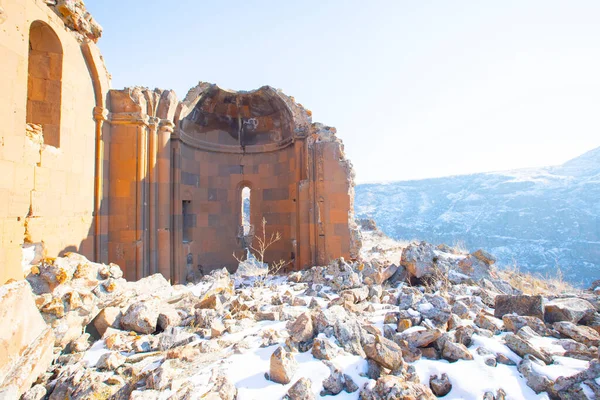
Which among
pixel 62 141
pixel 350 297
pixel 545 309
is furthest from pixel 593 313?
pixel 62 141

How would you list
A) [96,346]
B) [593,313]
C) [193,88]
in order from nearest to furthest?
[96,346] → [593,313] → [193,88]

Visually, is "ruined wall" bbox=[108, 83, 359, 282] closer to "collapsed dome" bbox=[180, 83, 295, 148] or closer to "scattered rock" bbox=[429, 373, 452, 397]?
"collapsed dome" bbox=[180, 83, 295, 148]

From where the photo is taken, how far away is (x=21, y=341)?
105 inches

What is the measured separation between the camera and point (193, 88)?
937 cm

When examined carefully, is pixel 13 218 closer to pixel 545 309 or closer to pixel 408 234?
pixel 545 309

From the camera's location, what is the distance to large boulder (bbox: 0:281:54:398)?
2.45 metres

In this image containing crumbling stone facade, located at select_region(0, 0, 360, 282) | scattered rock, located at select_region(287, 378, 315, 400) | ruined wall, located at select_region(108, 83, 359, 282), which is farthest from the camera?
ruined wall, located at select_region(108, 83, 359, 282)

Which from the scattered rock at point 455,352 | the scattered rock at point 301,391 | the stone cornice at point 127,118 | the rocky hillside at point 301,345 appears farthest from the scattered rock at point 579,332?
the stone cornice at point 127,118

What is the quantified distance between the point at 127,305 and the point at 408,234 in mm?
46315

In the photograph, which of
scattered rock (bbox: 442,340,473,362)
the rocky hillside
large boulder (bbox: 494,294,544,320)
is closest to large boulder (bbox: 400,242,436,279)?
the rocky hillside

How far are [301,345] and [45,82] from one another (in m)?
6.37

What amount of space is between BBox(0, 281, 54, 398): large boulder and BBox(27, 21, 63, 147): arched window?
3860mm

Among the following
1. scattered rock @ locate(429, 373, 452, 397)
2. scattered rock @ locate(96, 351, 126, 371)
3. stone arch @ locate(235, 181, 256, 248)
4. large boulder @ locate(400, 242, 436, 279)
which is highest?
stone arch @ locate(235, 181, 256, 248)

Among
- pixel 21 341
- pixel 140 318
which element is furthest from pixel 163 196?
pixel 21 341
